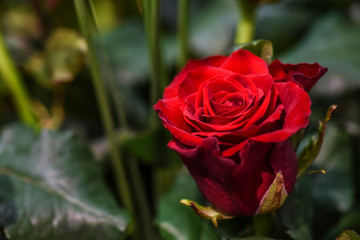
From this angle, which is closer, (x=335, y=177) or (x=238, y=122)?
(x=238, y=122)

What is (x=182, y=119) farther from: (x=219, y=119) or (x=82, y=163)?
(x=82, y=163)

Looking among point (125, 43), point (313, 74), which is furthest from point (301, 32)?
point (313, 74)

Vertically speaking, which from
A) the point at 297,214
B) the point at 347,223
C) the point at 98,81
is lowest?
the point at 347,223

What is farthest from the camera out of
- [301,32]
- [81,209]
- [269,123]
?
[301,32]

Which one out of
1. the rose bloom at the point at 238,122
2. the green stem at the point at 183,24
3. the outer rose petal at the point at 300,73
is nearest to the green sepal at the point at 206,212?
the rose bloom at the point at 238,122

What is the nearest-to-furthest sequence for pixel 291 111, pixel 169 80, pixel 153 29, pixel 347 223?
pixel 291 111 < pixel 153 29 < pixel 347 223 < pixel 169 80

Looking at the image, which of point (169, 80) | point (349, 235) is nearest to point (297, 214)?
point (349, 235)

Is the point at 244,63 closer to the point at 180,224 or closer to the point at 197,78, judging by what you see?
the point at 197,78
